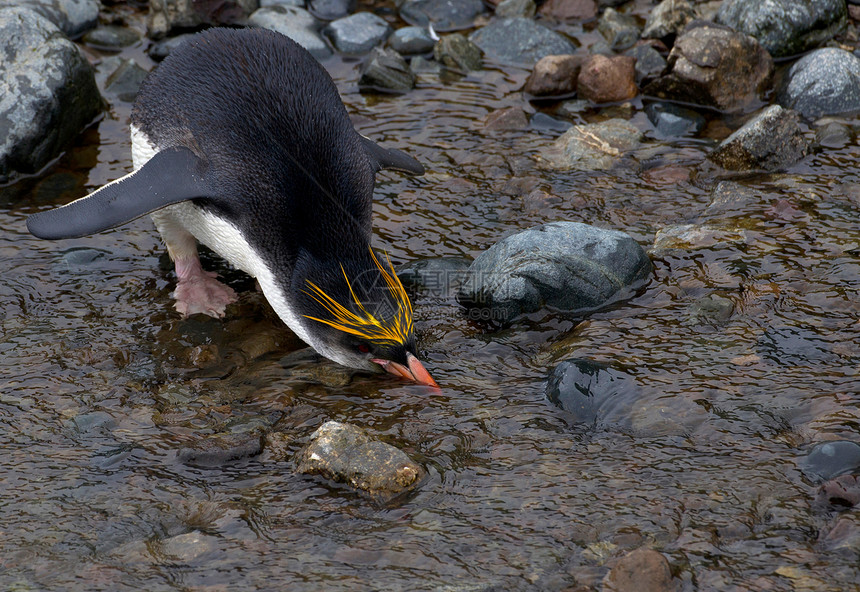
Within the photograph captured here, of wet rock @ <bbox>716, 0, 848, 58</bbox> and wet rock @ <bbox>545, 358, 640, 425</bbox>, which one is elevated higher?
wet rock @ <bbox>716, 0, 848, 58</bbox>

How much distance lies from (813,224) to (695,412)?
2.26 m

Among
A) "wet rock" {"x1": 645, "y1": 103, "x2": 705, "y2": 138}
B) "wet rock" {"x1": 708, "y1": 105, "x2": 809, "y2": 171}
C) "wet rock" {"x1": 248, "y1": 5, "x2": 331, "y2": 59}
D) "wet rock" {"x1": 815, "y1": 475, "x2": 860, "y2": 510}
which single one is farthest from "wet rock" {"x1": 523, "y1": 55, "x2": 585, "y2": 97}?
"wet rock" {"x1": 815, "y1": 475, "x2": 860, "y2": 510}

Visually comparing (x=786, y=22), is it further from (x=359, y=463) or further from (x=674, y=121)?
(x=359, y=463)

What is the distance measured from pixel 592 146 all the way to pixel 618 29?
2129 millimetres

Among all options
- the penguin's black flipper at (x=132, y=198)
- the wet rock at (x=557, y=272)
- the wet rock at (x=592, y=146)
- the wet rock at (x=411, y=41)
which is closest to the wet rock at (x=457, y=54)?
the wet rock at (x=411, y=41)

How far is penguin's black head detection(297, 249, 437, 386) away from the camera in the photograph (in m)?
5.15

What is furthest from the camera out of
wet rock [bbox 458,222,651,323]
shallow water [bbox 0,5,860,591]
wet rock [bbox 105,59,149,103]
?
wet rock [bbox 105,59,149,103]

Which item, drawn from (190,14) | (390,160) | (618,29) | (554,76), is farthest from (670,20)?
(190,14)

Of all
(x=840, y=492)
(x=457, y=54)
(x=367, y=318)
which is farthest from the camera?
(x=457, y=54)

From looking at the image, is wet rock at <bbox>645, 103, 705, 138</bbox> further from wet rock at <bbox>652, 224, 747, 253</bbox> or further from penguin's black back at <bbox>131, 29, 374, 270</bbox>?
penguin's black back at <bbox>131, 29, 374, 270</bbox>

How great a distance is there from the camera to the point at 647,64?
326 inches

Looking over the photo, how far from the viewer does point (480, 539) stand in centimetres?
405

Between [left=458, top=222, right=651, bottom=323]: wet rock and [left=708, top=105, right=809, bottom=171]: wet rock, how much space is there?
1.67 meters

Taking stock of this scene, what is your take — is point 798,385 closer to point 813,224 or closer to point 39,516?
point 813,224
